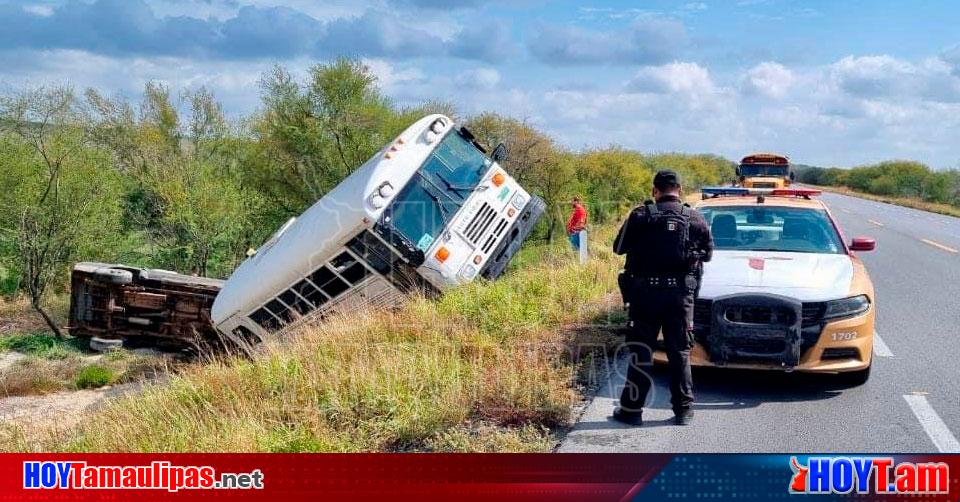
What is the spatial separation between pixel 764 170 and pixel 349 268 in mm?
20783

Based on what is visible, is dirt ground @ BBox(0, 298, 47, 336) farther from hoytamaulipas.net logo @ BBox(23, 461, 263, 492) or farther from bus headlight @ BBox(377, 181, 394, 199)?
hoytamaulipas.net logo @ BBox(23, 461, 263, 492)

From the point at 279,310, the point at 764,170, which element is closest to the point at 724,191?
the point at 279,310

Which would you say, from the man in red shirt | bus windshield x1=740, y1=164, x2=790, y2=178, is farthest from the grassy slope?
bus windshield x1=740, y1=164, x2=790, y2=178

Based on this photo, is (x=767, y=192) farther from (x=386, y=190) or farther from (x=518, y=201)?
(x=386, y=190)

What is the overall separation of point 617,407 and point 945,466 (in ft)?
7.20

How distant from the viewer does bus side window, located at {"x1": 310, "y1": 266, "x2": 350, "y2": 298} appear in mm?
11290

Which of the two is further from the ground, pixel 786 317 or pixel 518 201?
pixel 518 201

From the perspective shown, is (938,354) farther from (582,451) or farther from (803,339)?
(582,451)

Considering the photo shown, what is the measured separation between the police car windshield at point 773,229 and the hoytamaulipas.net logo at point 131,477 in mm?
5146

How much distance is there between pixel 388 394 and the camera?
574 centimetres

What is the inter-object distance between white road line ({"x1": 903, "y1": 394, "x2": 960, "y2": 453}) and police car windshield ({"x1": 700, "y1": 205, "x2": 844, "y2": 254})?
1792 mm

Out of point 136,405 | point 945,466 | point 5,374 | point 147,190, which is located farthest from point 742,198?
point 147,190

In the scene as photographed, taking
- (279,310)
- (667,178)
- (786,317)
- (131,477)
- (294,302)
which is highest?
(667,178)

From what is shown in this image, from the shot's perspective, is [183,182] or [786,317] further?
[183,182]
